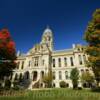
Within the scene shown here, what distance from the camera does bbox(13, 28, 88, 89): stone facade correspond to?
4575 cm

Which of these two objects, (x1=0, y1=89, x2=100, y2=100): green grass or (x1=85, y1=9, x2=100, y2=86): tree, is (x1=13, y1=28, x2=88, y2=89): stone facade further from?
(x1=0, y1=89, x2=100, y2=100): green grass

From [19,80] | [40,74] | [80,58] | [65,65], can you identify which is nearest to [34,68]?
[40,74]

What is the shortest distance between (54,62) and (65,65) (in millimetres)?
4266

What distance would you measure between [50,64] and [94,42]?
26992mm

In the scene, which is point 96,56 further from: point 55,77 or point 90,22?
point 55,77

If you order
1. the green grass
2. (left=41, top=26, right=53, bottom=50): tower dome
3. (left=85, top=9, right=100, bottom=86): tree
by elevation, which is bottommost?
the green grass

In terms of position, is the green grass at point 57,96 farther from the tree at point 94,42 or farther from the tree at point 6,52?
the tree at point 6,52

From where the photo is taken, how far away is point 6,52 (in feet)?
106

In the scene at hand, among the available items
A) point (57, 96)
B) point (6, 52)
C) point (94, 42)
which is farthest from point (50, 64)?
point (57, 96)

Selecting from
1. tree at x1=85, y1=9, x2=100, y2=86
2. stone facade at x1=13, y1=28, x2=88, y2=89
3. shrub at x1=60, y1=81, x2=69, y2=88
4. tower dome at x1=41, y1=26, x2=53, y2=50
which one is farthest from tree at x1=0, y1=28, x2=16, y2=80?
tower dome at x1=41, y1=26, x2=53, y2=50

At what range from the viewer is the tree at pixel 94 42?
2172cm

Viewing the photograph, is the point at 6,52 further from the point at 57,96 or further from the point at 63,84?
the point at 63,84

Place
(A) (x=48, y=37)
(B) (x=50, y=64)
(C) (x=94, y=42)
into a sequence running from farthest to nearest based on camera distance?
(A) (x=48, y=37)
(B) (x=50, y=64)
(C) (x=94, y=42)

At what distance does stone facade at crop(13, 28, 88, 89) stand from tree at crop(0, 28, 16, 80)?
1210cm
